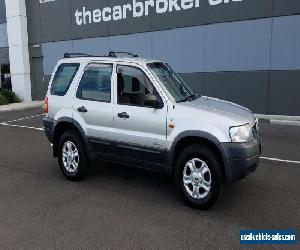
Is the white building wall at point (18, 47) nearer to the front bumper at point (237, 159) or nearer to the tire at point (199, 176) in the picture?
the tire at point (199, 176)

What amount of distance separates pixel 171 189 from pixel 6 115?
1213 centimetres

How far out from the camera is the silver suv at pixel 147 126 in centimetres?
468

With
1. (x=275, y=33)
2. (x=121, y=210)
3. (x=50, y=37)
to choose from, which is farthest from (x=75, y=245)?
(x=50, y=37)

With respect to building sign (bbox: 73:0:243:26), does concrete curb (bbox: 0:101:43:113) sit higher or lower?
lower

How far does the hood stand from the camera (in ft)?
15.6

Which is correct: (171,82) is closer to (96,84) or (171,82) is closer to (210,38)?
(96,84)

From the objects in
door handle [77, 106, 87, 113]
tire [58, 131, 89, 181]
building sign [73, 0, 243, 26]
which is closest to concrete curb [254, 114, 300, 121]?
building sign [73, 0, 243, 26]

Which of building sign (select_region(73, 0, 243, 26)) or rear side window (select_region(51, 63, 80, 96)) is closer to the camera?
rear side window (select_region(51, 63, 80, 96))

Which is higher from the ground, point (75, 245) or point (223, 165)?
point (223, 165)

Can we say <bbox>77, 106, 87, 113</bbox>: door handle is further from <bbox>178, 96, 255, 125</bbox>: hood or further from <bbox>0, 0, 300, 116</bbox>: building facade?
<bbox>0, 0, 300, 116</bbox>: building facade

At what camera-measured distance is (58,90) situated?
6238mm

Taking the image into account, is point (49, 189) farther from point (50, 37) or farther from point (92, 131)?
point (50, 37)

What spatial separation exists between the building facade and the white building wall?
2136mm

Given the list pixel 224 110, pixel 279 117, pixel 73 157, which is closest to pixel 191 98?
pixel 224 110
